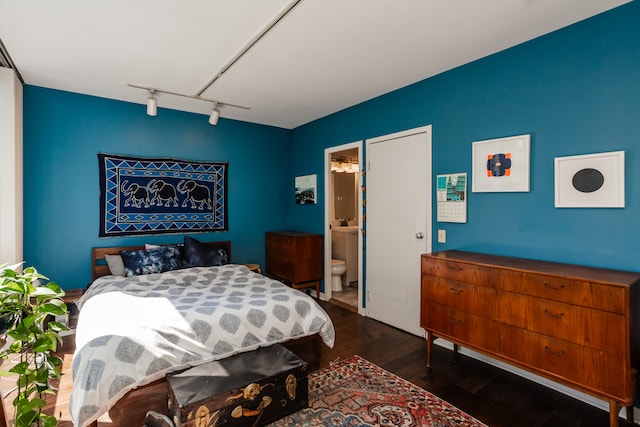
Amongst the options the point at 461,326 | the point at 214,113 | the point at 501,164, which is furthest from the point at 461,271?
the point at 214,113

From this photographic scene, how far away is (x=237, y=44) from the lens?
8.53ft

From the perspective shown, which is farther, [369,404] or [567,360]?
[369,404]

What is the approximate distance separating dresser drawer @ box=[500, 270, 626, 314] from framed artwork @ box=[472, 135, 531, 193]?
0.77 metres

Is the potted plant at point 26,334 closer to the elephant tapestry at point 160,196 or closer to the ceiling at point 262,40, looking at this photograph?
the ceiling at point 262,40

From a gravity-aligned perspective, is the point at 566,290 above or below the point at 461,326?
above

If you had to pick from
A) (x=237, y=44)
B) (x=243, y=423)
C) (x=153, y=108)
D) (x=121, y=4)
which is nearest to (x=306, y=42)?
(x=237, y=44)

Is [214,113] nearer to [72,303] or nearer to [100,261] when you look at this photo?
[100,261]

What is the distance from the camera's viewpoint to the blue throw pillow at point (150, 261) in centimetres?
358

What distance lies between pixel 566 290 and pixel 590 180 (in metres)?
0.82

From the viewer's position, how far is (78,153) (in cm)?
370

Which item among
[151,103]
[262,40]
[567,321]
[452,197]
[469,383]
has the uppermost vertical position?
[262,40]

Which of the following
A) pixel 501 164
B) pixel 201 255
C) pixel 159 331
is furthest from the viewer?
pixel 201 255

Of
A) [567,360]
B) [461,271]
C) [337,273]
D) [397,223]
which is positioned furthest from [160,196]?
[567,360]

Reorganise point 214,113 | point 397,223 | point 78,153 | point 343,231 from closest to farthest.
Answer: point 397,223 < point 78,153 < point 214,113 < point 343,231
